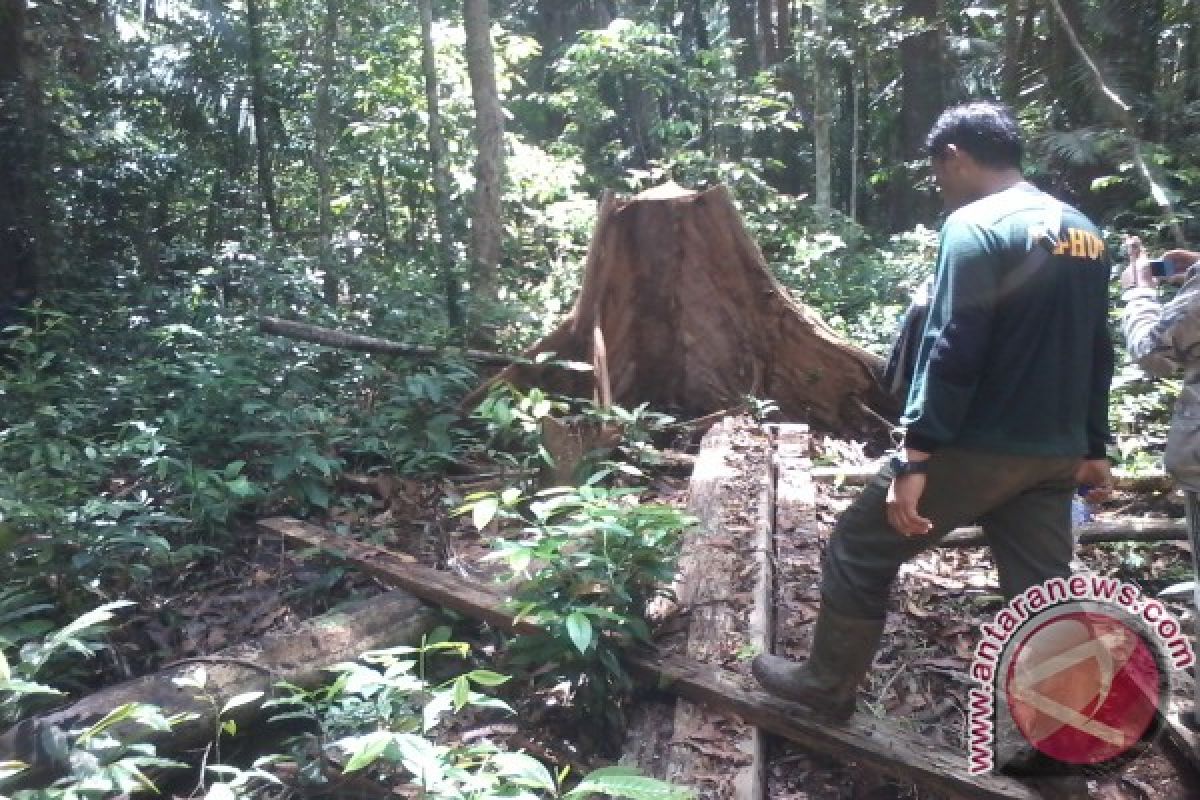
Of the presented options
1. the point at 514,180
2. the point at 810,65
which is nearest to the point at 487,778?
the point at 514,180

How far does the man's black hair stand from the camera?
2.80m

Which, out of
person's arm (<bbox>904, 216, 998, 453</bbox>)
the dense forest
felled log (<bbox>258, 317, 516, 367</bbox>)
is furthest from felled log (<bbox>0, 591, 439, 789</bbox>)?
felled log (<bbox>258, 317, 516, 367</bbox>)

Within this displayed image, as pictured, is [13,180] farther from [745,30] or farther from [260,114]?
[745,30]

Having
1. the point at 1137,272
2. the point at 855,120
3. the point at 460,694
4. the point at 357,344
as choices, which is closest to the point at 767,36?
the point at 855,120

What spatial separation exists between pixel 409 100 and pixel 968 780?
11.5 meters

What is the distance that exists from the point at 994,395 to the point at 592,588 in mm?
1525

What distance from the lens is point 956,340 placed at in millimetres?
2592

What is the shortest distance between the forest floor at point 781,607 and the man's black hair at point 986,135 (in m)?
1.87

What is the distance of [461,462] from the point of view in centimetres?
568

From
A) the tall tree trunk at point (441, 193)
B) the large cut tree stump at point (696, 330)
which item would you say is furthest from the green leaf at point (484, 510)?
the tall tree trunk at point (441, 193)

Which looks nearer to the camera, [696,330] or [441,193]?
[696,330]

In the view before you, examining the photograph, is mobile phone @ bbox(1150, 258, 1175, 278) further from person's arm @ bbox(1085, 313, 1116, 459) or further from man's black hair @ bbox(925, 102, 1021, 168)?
man's black hair @ bbox(925, 102, 1021, 168)

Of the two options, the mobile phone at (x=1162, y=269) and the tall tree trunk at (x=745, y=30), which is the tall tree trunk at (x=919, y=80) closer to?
the tall tree trunk at (x=745, y=30)

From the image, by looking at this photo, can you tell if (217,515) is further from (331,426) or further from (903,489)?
(903,489)
